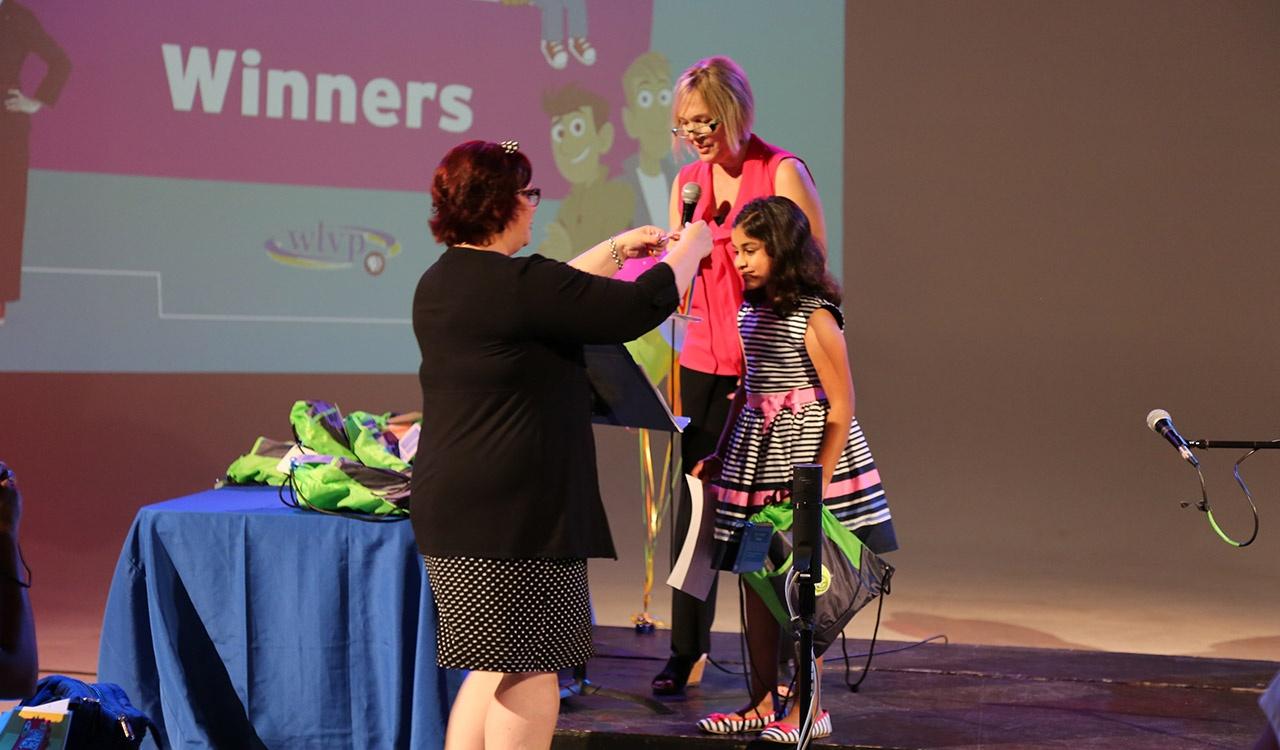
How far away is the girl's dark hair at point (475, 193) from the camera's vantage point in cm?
234

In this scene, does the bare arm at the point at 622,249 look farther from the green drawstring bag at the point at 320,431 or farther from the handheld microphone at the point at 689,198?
the green drawstring bag at the point at 320,431

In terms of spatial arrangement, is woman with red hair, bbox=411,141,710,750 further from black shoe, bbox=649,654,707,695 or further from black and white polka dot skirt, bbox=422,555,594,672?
black shoe, bbox=649,654,707,695

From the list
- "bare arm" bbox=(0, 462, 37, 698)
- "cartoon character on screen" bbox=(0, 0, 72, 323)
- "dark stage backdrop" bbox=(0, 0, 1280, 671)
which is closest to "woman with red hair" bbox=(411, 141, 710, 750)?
"bare arm" bbox=(0, 462, 37, 698)

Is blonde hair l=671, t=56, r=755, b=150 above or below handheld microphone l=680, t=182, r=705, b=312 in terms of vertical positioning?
above

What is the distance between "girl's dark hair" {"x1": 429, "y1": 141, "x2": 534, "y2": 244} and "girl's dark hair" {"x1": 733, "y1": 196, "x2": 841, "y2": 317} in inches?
29.4

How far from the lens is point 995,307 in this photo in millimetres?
Answer: 6266

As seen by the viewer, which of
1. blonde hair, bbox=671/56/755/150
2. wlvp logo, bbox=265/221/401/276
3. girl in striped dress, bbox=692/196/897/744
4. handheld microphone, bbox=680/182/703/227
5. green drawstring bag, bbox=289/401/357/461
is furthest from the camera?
wlvp logo, bbox=265/221/401/276

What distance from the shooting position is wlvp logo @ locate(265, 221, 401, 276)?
18.3 feet

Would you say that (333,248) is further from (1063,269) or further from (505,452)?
(505,452)

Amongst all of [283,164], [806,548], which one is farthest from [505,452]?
[283,164]

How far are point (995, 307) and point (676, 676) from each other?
349 cm

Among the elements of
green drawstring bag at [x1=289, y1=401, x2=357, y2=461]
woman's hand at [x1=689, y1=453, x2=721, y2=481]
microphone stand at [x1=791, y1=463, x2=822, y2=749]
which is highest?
green drawstring bag at [x1=289, y1=401, x2=357, y2=461]

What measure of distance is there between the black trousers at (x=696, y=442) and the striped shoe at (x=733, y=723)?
38 cm

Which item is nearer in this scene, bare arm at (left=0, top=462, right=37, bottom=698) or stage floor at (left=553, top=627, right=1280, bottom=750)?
bare arm at (left=0, top=462, right=37, bottom=698)
